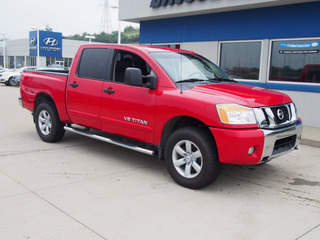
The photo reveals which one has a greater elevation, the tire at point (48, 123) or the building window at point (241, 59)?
the building window at point (241, 59)

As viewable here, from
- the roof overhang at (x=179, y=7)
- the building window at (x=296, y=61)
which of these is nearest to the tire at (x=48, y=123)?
the roof overhang at (x=179, y=7)

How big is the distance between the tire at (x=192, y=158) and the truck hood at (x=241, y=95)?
525mm

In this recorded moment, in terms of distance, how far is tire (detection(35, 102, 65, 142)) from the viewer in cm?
654

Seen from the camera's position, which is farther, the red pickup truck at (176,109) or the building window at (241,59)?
the building window at (241,59)

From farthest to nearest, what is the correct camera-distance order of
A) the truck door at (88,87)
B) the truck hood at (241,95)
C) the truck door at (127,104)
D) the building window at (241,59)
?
the building window at (241,59)
the truck door at (88,87)
the truck door at (127,104)
the truck hood at (241,95)

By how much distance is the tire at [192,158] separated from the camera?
429cm

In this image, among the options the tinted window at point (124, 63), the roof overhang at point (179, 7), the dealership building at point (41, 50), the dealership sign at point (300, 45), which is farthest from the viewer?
the dealership building at point (41, 50)

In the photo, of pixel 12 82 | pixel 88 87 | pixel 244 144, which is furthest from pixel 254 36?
pixel 12 82

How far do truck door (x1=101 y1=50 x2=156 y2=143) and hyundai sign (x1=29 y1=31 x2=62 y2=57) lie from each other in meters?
39.0

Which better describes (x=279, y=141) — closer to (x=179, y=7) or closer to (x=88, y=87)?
(x=88, y=87)

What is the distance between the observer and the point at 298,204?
165 inches

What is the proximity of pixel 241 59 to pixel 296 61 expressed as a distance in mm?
1839

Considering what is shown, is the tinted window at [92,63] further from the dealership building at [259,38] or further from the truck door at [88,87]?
the dealership building at [259,38]

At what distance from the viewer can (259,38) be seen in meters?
10.2
